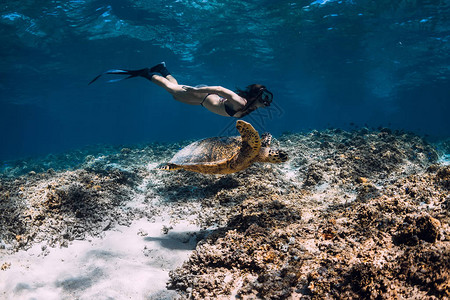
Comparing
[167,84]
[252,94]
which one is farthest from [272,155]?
[167,84]

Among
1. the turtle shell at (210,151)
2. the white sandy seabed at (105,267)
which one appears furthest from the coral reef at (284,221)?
the turtle shell at (210,151)

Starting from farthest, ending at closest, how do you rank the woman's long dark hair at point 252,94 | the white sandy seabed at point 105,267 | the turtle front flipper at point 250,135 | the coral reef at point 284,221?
the woman's long dark hair at point 252,94, the turtle front flipper at point 250,135, the white sandy seabed at point 105,267, the coral reef at point 284,221

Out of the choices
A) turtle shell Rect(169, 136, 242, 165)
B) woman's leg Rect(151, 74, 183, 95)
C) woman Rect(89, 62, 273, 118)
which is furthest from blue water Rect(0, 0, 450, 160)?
turtle shell Rect(169, 136, 242, 165)

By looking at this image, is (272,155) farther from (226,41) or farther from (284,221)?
(226,41)

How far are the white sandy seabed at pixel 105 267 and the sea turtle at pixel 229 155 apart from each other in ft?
3.75

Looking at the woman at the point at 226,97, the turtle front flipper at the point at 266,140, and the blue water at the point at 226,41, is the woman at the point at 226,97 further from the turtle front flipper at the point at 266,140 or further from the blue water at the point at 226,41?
the blue water at the point at 226,41

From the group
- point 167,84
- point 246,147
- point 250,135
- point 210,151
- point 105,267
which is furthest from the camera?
point 167,84

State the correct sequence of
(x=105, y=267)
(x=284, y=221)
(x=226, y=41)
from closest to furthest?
(x=105, y=267)
(x=284, y=221)
(x=226, y=41)

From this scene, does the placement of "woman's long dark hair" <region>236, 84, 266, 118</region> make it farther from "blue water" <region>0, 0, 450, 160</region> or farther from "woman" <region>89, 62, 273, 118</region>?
"blue water" <region>0, 0, 450, 160</region>

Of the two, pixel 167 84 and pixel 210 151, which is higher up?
pixel 167 84

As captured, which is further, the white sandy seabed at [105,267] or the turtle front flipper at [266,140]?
the turtle front flipper at [266,140]

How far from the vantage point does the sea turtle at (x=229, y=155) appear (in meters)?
3.94

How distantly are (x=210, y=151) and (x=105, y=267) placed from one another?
245cm

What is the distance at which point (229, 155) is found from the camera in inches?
163
